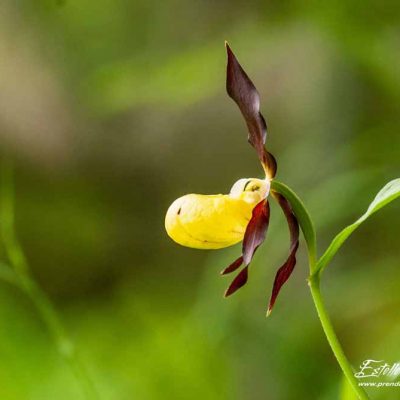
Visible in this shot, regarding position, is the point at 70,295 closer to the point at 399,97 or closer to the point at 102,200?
the point at 102,200

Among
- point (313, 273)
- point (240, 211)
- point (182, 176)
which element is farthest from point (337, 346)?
point (182, 176)

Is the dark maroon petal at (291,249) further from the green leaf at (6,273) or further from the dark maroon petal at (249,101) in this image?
the green leaf at (6,273)

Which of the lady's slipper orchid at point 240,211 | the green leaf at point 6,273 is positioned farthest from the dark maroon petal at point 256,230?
the green leaf at point 6,273

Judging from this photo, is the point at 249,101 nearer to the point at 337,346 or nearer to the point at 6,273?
the point at 337,346

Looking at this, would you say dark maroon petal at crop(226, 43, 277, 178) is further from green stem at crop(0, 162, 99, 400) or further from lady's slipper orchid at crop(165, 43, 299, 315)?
green stem at crop(0, 162, 99, 400)

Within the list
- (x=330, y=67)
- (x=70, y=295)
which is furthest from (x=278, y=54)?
(x=70, y=295)

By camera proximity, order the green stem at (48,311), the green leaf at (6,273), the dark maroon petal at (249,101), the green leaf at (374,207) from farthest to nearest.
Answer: the green leaf at (6,273) → the green stem at (48,311) → the dark maroon petal at (249,101) → the green leaf at (374,207)
